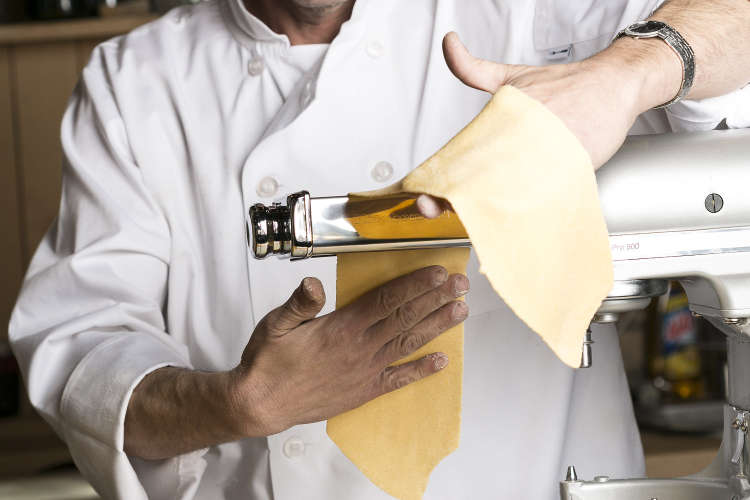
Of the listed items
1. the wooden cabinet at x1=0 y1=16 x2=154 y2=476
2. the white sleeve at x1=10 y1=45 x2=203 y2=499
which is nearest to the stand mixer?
the white sleeve at x1=10 y1=45 x2=203 y2=499

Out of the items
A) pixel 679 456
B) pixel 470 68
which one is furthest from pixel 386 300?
pixel 679 456

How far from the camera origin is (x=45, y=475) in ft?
5.80

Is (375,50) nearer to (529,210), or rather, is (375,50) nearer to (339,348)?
(339,348)

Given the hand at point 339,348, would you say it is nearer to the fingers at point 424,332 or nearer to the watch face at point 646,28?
the fingers at point 424,332

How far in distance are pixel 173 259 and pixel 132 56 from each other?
0.25 meters

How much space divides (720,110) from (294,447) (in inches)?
20.5

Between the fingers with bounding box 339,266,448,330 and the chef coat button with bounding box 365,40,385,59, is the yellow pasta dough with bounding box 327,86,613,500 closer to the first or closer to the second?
the fingers with bounding box 339,266,448,330

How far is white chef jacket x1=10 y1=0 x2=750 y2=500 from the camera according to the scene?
946 millimetres

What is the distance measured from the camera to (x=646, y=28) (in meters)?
0.65

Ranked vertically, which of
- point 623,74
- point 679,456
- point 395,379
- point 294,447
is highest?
point 623,74

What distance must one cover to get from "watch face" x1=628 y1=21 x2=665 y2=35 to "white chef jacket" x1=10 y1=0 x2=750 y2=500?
0.84 feet

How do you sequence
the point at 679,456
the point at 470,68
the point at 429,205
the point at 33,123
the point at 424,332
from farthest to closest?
the point at 33,123 → the point at 679,456 → the point at 424,332 → the point at 470,68 → the point at 429,205

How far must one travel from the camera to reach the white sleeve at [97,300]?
88 centimetres

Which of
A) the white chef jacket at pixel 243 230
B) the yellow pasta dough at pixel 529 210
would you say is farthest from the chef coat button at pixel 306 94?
the yellow pasta dough at pixel 529 210
